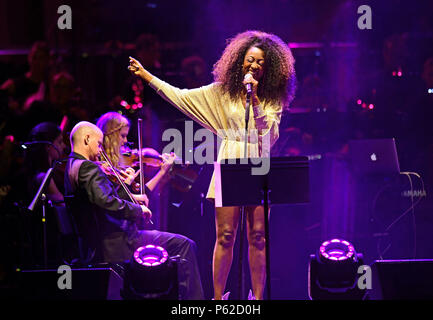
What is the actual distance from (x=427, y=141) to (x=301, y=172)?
2.82m

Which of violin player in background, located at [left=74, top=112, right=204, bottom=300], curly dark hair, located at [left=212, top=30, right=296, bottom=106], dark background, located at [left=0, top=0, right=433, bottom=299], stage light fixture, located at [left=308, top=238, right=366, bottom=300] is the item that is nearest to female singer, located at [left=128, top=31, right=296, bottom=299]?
curly dark hair, located at [left=212, top=30, right=296, bottom=106]

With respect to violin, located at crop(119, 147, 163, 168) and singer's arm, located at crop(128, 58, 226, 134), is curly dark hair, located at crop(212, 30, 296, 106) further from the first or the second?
violin, located at crop(119, 147, 163, 168)

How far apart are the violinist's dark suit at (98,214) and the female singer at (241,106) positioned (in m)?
0.67

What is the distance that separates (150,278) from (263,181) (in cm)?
100

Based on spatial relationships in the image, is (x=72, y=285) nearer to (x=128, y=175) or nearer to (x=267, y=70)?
(x=128, y=175)

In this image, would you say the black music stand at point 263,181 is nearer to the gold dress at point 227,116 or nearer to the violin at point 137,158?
the gold dress at point 227,116

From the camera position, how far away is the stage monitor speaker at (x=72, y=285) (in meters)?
3.73

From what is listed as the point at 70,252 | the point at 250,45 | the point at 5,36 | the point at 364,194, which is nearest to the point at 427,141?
the point at 364,194

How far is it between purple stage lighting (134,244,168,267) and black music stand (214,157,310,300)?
0.58m

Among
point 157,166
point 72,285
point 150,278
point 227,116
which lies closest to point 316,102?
point 157,166

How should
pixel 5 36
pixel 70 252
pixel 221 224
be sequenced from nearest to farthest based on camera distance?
pixel 221 224 < pixel 70 252 < pixel 5 36
